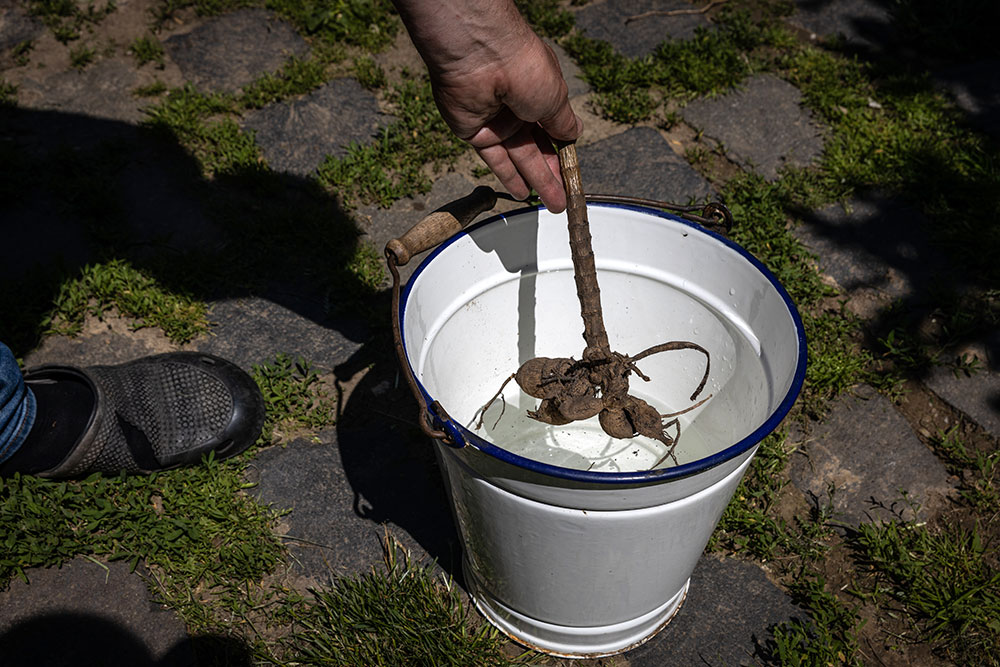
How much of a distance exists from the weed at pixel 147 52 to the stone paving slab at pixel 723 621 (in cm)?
289

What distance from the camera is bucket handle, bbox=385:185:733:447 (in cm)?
135

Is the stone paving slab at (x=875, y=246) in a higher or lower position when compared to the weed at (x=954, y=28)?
lower

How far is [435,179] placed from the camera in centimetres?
294

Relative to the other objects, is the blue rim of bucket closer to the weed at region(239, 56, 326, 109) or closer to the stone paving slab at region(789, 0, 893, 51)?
the weed at region(239, 56, 326, 109)

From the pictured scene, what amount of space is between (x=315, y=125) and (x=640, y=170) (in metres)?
1.25

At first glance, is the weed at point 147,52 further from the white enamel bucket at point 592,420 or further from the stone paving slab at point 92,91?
the white enamel bucket at point 592,420

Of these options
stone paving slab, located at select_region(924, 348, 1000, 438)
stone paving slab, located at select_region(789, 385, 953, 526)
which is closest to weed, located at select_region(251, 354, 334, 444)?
stone paving slab, located at select_region(789, 385, 953, 526)

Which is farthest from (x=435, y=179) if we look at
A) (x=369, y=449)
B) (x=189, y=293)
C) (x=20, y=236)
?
(x=20, y=236)

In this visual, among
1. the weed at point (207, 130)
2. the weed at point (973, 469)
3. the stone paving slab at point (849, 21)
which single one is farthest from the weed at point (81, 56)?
the weed at point (973, 469)

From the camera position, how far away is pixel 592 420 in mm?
2277

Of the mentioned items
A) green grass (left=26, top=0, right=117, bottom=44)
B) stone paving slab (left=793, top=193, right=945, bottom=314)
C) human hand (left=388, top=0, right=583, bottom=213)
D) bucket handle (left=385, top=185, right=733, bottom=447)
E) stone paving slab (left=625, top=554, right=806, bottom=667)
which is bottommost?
stone paving slab (left=625, top=554, right=806, bottom=667)

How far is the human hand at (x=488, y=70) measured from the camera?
4.70 ft

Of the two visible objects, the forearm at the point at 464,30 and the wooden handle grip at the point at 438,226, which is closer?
the forearm at the point at 464,30

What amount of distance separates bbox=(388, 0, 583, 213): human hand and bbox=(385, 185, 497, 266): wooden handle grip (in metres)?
0.14
